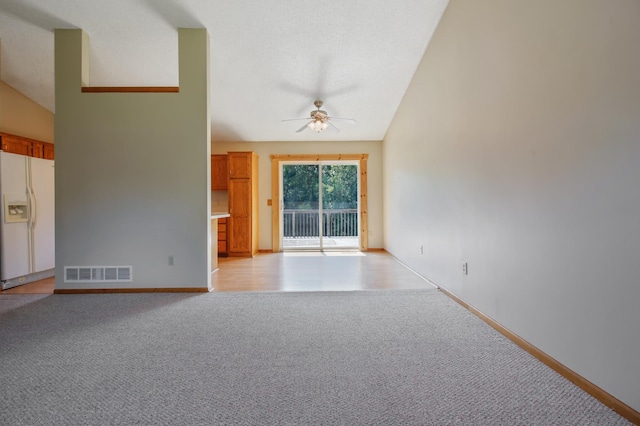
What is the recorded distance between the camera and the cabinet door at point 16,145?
4185 millimetres

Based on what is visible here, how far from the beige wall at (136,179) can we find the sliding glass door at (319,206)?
11.7 ft

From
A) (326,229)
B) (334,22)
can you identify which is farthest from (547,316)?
(326,229)

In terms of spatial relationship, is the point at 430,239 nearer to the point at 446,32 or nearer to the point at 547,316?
the point at 547,316

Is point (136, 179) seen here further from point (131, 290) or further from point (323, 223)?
point (323, 223)

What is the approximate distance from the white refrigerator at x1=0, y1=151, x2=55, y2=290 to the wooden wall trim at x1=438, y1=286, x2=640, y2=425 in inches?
224

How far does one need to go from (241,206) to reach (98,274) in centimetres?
314

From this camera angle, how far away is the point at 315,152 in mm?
7141

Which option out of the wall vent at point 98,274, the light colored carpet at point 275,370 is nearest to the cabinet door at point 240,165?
the wall vent at point 98,274

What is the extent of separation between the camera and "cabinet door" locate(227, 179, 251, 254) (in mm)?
6445

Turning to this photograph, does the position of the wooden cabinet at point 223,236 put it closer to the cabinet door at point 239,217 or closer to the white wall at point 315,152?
the cabinet door at point 239,217

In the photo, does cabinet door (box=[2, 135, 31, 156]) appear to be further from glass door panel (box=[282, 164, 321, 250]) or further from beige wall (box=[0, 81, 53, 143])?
glass door panel (box=[282, 164, 321, 250])

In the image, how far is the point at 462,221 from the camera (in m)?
3.09

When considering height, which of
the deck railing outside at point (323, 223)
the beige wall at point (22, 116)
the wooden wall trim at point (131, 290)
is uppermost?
the beige wall at point (22, 116)

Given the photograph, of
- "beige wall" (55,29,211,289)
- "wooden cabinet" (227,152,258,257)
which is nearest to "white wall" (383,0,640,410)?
"beige wall" (55,29,211,289)
